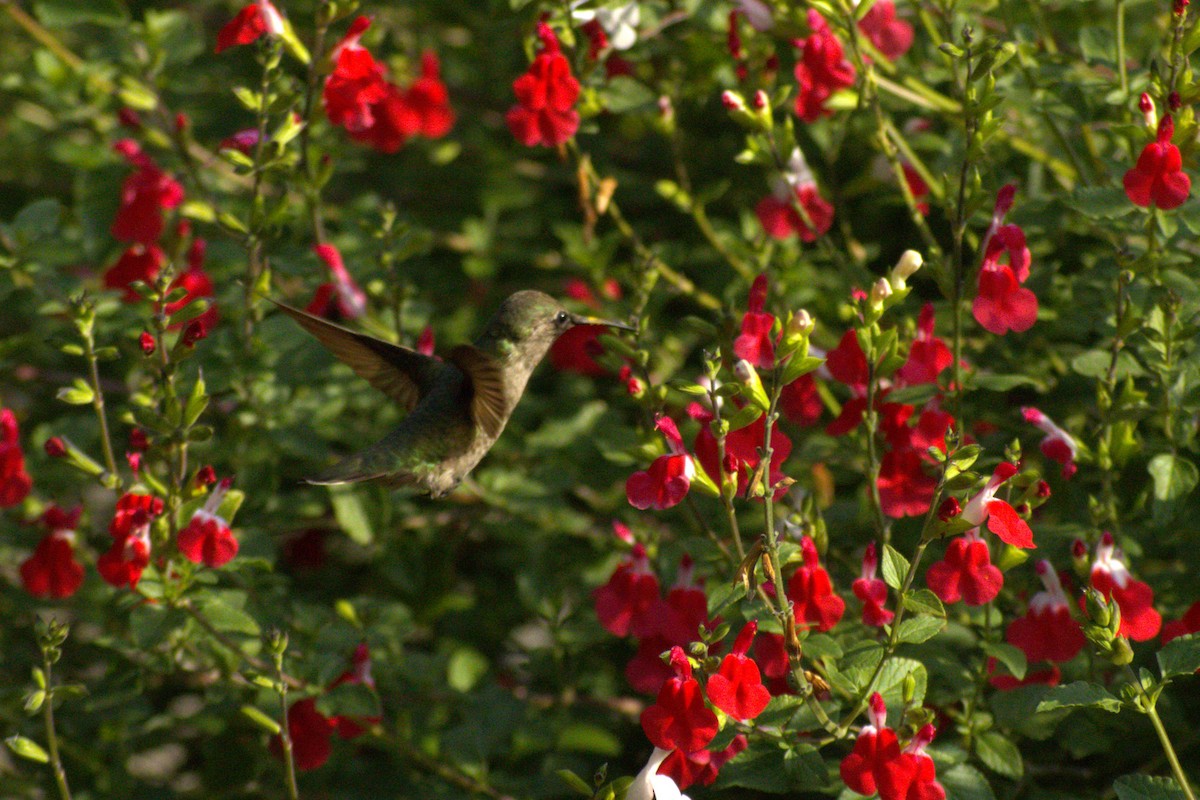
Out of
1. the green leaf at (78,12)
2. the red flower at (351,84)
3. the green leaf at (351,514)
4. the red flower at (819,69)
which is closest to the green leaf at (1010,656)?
the red flower at (819,69)

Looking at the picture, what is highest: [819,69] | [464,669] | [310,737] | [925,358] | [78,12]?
[819,69]

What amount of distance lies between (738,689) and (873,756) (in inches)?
7.0

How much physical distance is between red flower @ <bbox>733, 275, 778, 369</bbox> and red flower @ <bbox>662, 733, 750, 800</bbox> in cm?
47

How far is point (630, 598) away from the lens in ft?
6.17

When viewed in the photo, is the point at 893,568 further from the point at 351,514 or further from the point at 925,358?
the point at 351,514

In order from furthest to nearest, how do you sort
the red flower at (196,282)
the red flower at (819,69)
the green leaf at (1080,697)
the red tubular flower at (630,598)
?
the red flower at (196,282) → the red flower at (819,69) → the red tubular flower at (630,598) → the green leaf at (1080,697)

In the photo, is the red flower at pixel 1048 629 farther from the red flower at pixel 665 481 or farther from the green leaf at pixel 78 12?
the green leaf at pixel 78 12

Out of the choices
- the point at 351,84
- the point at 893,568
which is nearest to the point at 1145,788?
the point at 893,568

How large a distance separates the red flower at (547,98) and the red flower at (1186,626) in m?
1.12

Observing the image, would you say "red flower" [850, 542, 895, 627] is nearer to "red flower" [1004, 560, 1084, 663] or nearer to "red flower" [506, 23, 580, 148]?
"red flower" [1004, 560, 1084, 663]

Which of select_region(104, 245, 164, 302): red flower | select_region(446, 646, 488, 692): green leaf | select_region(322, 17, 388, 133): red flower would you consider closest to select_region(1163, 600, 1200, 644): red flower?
select_region(446, 646, 488, 692): green leaf

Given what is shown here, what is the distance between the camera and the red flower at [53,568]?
2.09 m

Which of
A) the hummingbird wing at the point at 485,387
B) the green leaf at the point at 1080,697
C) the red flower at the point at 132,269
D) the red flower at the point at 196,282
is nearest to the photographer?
the green leaf at the point at 1080,697

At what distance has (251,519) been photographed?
226 centimetres
